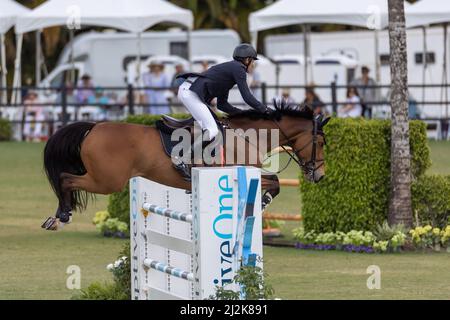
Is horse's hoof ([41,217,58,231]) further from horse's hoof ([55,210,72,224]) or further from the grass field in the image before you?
the grass field

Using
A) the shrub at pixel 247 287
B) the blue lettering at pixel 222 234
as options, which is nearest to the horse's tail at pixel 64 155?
the blue lettering at pixel 222 234

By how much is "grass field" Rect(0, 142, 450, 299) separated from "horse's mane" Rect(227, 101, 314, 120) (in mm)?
1545

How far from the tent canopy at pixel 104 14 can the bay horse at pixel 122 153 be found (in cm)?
1492

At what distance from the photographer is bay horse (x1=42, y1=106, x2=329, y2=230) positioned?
515 inches

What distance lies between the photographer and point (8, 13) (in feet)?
97.8

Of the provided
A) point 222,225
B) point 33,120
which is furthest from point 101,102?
point 222,225

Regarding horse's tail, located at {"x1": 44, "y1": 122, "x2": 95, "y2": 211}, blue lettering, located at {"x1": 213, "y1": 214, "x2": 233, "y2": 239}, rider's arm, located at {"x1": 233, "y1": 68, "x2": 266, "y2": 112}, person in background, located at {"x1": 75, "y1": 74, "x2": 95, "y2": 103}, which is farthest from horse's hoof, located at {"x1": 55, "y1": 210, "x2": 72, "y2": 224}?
person in background, located at {"x1": 75, "y1": 74, "x2": 95, "y2": 103}

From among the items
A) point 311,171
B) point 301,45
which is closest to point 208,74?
point 311,171

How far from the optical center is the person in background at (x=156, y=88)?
28448 mm

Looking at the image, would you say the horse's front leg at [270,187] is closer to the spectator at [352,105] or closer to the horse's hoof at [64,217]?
the horse's hoof at [64,217]

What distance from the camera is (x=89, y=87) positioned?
29297 mm

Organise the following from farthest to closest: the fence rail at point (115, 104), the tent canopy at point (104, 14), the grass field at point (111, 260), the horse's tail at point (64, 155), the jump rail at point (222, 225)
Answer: the tent canopy at point (104, 14)
the fence rail at point (115, 104)
the horse's tail at point (64, 155)
the grass field at point (111, 260)
the jump rail at point (222, 225)

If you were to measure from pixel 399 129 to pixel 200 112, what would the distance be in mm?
2576
